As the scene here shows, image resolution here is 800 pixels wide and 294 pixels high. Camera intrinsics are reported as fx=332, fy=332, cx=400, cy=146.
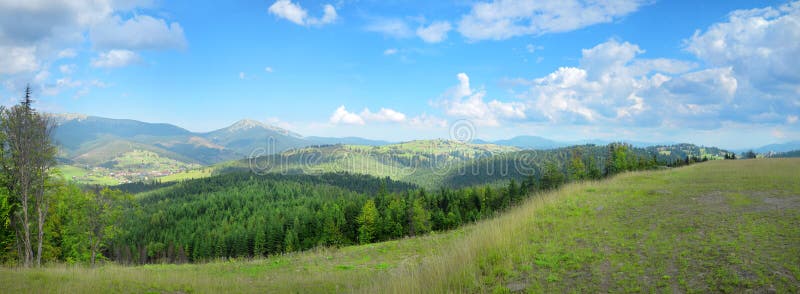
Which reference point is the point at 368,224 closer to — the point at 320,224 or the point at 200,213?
the point at 320,224

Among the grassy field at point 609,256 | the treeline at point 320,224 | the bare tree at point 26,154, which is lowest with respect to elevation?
the treeline at point 320,224

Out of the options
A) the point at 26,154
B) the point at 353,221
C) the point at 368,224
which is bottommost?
the point at 353,221

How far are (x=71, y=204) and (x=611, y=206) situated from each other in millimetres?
41259

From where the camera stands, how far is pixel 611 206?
12.5 metres

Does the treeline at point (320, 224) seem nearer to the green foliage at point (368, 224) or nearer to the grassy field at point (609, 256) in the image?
the green foliage at point (368, 224)

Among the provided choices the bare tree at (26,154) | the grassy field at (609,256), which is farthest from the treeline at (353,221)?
the grassy field at (609,256)

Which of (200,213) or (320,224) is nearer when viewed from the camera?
(320,224)

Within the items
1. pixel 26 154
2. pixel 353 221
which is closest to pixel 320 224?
pixel 353 221

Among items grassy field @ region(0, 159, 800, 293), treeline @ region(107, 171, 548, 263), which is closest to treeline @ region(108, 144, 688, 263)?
treeline @ region(107, 171, 548, 263)

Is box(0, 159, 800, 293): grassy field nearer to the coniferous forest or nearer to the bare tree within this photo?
the coniferous forest

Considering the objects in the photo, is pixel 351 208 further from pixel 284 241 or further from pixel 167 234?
pixel 167 234

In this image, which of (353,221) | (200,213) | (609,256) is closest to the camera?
(609,256)

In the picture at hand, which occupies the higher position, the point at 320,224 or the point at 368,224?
the point at 368,224

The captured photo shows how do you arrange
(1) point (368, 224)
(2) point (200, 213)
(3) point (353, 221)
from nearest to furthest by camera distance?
(1) point (368, 224) < (3) point (353, 221) < (2) point (200, 213)
